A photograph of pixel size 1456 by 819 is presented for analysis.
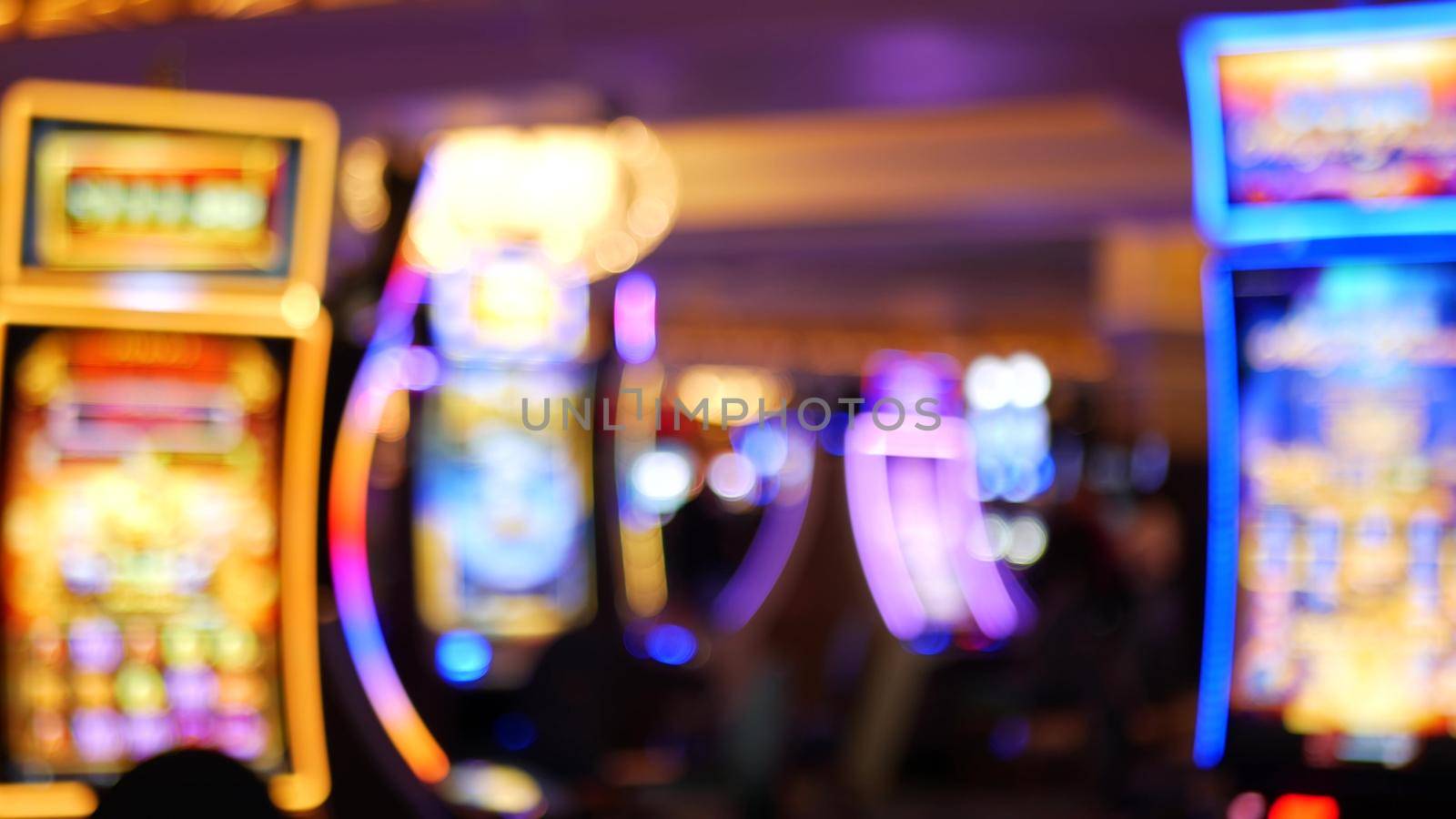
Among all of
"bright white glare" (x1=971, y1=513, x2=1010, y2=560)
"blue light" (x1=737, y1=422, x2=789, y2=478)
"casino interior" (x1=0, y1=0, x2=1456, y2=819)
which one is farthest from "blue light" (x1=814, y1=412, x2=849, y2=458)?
"bright white glare" (x1=971, y1=513, x2=1010, y2=560)

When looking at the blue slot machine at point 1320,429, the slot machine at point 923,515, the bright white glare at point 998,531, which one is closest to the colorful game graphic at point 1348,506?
the blue slot machine at point 1320,429

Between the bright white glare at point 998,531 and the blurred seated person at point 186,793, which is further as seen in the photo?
the bright white glare at point 998,531

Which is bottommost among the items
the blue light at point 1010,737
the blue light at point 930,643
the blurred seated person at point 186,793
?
the blue light at point 1010,737

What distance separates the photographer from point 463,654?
546 centimetres

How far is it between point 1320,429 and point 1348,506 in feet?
0.46

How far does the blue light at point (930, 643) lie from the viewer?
665cm

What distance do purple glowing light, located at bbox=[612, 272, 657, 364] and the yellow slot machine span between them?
2.00 metres

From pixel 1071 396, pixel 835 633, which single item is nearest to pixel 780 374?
pixel 1071 396

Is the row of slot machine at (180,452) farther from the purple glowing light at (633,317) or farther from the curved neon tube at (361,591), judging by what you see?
the purple glowing light at (633,317)

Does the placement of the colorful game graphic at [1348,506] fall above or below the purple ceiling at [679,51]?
below

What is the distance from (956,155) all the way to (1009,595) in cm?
217

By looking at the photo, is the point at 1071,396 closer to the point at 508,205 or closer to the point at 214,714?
the point at 508,205

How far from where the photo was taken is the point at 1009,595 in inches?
299

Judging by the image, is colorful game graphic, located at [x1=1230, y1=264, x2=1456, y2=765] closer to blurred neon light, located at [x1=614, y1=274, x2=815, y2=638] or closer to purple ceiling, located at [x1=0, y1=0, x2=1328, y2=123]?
blurred neon light, located at [x1=614, y1=274, x2=815, y2=638]
